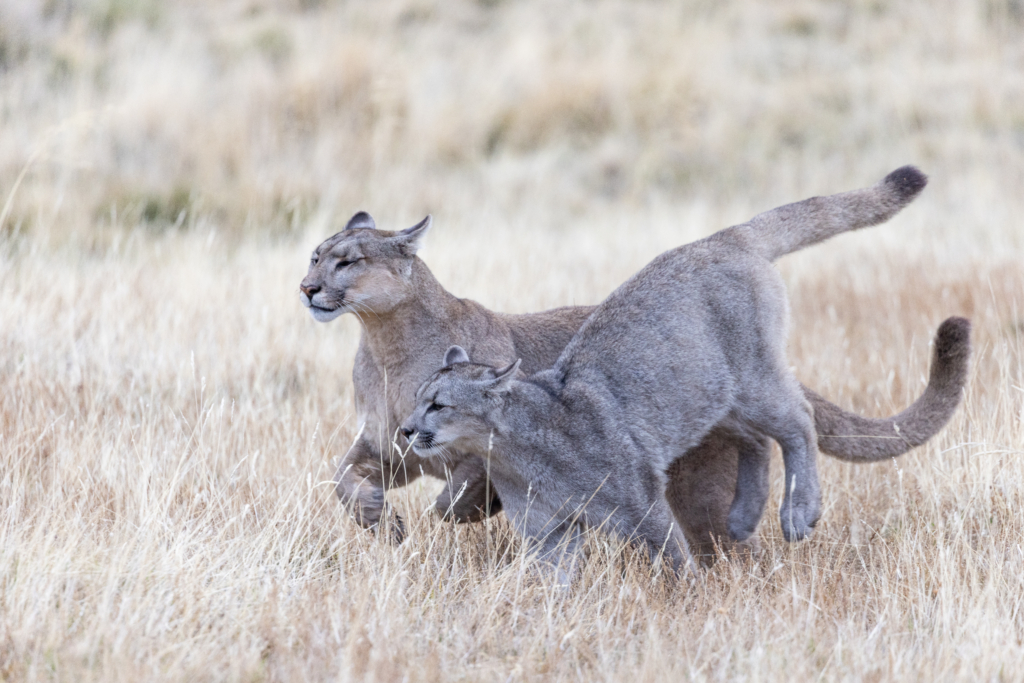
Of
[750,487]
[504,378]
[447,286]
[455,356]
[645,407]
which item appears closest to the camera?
[504,378]

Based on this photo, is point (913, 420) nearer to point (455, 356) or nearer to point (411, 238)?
point (455, 356)

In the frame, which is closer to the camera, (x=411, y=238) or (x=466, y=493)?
(x=466, y=493)

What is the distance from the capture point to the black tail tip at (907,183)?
5.00 metres

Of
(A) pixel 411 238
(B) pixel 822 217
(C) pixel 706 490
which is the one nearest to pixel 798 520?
(C) pixel 706 490

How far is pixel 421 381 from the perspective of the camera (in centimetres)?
471

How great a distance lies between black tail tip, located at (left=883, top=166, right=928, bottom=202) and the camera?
4996mm

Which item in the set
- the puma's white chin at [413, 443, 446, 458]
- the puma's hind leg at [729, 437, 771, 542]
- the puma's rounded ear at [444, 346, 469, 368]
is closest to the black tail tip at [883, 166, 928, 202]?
the puma's hind leg at [729, 437, 771, 542]

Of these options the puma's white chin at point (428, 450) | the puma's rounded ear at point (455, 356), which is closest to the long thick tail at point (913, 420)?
the puma's rounded ear at point (455, 356)

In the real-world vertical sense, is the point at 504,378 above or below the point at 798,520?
above

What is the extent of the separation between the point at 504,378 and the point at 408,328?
2.02 feet

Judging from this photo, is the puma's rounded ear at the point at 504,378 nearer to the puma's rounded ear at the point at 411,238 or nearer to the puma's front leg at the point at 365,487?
the puma's front leg at the point at 365,487

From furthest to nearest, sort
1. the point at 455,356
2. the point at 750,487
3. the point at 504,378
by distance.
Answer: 1. the point at 750,487
2. the point at 455,356
3. the point at 504,378

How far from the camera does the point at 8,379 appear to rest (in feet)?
19.7

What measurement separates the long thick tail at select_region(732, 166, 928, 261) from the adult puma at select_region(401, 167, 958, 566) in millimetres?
25
